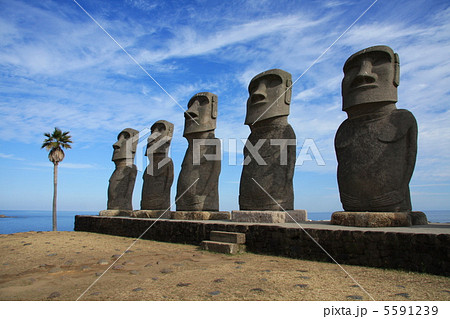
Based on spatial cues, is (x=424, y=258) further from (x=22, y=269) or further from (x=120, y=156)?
(x=120, y=156)

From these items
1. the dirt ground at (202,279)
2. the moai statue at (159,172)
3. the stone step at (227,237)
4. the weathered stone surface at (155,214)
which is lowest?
the dirt ground at (202,279)

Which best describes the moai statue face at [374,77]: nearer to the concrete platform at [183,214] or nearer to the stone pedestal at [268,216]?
the stone pedestal at [268,216]

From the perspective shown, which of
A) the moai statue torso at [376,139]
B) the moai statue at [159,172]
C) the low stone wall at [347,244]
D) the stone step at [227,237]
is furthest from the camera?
the moai statue at [159,172]

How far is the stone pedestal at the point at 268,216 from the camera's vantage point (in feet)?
22.1

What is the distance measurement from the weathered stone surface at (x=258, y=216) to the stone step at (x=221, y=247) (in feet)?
2.79

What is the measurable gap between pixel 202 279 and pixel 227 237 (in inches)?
91.5

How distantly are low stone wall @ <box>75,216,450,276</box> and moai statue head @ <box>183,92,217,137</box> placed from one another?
3032 mm

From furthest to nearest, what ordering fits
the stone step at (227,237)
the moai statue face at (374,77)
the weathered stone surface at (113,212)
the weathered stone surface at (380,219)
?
the weathered stone surface at (113,212) → the stone step at (227,237) → the moai statue face at (374,77) → the weathered stone surface at (380,219)

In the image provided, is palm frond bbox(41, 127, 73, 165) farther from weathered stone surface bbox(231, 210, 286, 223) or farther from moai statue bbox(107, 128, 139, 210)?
weathered stone surface bbox(231, 210, 286, 223)

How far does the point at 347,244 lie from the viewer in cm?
493

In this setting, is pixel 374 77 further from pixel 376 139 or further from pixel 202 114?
pixel 202 114

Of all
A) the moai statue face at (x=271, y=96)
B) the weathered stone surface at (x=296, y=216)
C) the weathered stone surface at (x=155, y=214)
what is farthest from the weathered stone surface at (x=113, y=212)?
the weathered stone surface at (x=296, y=216)

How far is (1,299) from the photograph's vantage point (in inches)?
135

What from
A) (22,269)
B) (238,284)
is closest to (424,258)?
(238,284)
